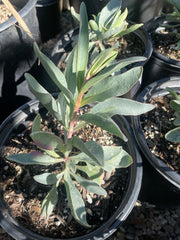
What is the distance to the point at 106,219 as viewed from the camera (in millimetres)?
1028

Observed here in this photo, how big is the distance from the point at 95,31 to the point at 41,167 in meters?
0.81

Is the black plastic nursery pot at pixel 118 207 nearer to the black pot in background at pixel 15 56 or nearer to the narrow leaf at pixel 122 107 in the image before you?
the black pot in background at pixel 15 56

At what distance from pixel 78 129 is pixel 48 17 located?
5.32ft

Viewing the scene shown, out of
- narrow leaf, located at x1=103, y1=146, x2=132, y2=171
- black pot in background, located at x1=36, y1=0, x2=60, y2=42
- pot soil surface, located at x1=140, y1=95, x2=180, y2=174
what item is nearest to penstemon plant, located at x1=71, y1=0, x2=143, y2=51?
pot soil surface, located at x1=140, y1=95, x2=180, y2=174

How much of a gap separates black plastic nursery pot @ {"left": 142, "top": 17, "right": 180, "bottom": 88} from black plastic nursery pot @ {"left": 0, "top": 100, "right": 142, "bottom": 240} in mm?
684

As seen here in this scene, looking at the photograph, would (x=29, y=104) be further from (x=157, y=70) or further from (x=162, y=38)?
(x=162, y=38)

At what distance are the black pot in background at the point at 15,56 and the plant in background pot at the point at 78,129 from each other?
28cm

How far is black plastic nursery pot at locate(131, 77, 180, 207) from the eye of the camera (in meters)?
1.11

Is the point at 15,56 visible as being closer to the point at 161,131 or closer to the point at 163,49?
the point at 161,131

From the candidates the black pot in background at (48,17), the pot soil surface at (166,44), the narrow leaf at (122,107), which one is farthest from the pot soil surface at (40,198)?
the black pot in background at (48,17)

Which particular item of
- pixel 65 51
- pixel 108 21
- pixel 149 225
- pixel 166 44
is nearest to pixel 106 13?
pixel 108 21

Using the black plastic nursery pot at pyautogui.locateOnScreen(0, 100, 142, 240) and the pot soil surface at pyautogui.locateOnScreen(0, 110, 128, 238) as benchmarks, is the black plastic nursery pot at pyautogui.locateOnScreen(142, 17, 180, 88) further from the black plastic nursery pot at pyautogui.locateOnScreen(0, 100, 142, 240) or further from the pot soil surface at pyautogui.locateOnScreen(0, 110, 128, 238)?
the pot soil surface at pyautogui.locateOnScreen(0, 110, 128, 238)

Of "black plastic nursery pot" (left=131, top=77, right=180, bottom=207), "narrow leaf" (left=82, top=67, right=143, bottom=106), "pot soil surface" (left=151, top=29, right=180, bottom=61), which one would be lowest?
"black plastic nursery pot" (left=131, top=77, right=180, bottom=207)

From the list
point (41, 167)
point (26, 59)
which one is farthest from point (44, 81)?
point (41, 167)
